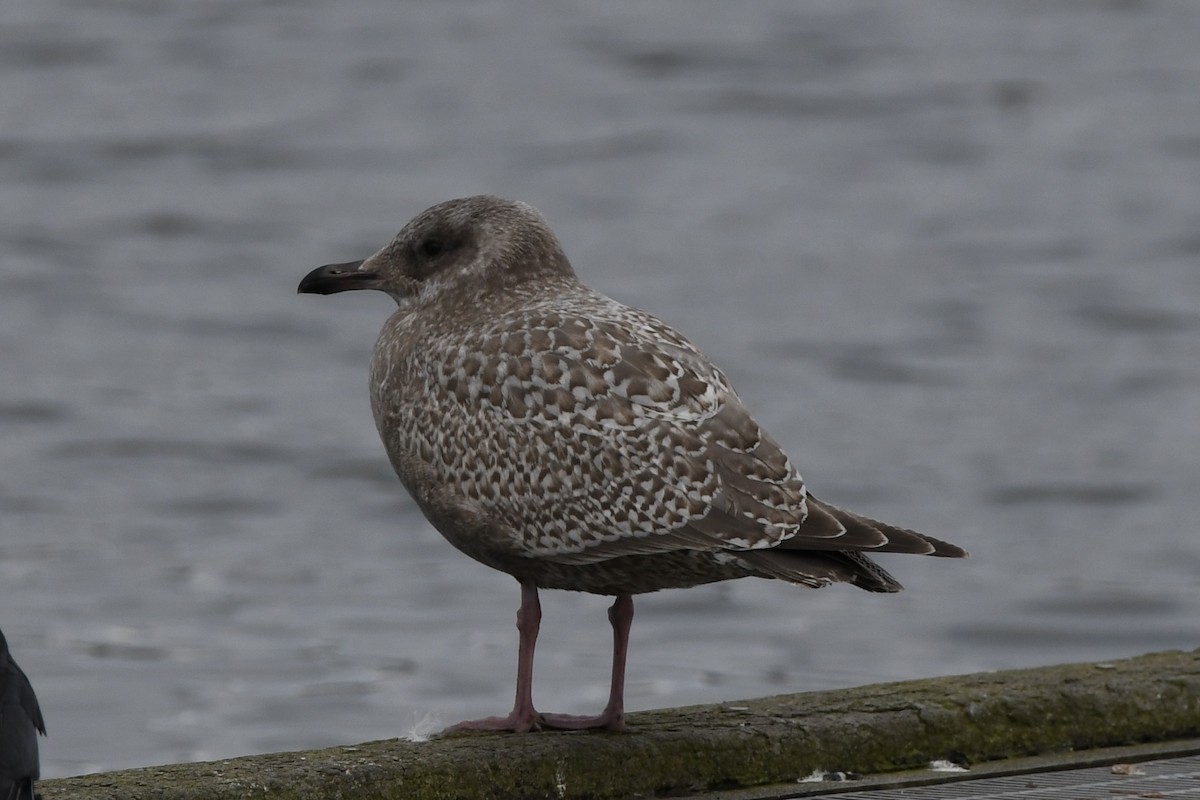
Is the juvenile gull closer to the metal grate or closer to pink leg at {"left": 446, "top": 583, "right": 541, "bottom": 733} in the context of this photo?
pink leg at {"left": 446, "top": 583, "right": 541, "bottom": 733}

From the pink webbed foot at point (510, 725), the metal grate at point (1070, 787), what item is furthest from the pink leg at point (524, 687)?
the metal grate at point (1070, 787)

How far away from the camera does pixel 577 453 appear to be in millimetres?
6734

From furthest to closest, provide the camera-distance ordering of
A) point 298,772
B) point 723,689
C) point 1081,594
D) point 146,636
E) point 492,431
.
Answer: point 1081,594 → point 146,636 → point 723,689 → point 492,431 → point 298,772

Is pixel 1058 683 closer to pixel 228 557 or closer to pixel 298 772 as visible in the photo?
pixel 298 772

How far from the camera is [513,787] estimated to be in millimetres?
6527

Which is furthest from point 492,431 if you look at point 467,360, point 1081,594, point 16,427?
point 16,427

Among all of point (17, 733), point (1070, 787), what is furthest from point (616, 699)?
point (17, 733)

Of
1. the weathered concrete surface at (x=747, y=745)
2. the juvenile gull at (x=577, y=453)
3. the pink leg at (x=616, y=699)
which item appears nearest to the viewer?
the weathered concrete surface at (x=747, y=745)

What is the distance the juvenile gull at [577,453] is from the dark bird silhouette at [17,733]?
1255 millimetres

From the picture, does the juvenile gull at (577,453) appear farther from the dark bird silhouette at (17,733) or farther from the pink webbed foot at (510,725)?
the dark bird silhouette at (17,733)

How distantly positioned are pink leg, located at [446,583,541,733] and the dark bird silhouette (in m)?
1.21

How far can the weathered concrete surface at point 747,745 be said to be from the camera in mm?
6352

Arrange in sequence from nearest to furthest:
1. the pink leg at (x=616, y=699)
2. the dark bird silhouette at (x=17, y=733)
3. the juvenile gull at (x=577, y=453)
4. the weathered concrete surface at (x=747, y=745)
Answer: the dark bird silhouette at (x=17, y=733)
the weathered concrete surface at (x=747, y=745)
the juvenile gull at (x=577, y=453)
the pink leg at (x=616, y=699)

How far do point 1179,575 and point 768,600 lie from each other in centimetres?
314
